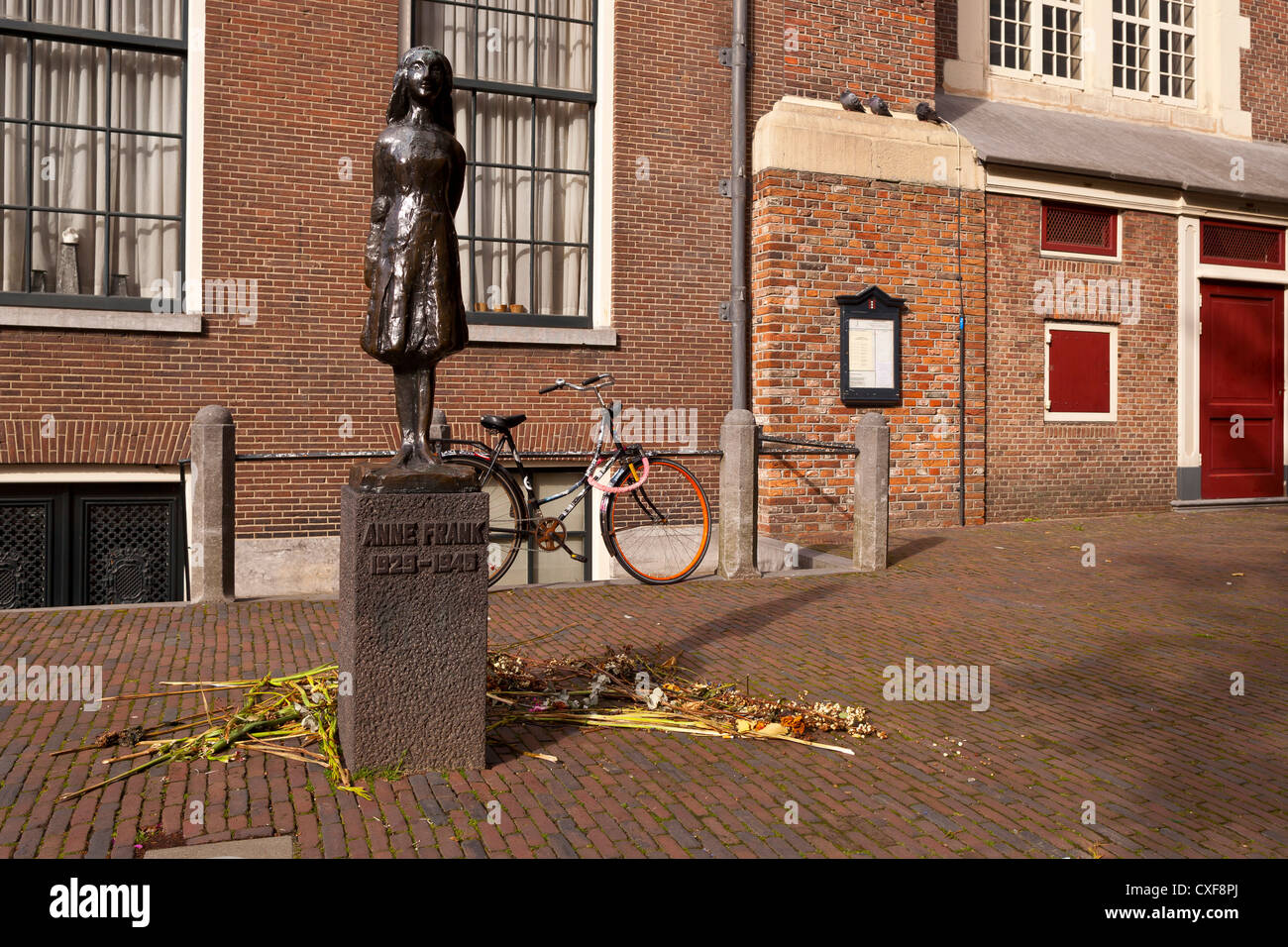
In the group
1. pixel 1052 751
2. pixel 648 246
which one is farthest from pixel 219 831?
pixel 648 246

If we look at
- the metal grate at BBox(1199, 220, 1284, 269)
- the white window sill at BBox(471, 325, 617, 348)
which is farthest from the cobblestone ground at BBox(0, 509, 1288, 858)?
the metal grate at BBox(1199, 220, 1284, 269)

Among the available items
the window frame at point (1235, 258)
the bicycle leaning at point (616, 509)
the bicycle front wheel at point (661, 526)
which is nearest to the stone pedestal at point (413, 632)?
the bicycle leaning at point (616, 509)

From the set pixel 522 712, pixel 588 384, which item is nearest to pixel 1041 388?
pixel 588 384

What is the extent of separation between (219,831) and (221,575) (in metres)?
4.29

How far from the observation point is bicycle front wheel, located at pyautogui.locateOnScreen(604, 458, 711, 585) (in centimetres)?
873

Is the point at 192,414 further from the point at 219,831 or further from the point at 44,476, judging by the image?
the point at 219,831

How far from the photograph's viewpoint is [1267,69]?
15.8m

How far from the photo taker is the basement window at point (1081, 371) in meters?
13.0

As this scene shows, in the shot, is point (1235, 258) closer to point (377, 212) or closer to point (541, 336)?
point (541, 336)

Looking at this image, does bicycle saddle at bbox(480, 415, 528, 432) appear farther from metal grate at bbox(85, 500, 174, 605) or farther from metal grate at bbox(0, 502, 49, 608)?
metal grate at bbox(0, 502, 49, 608)

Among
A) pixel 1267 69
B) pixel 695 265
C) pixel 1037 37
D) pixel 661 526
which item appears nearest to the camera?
pixel 661 526

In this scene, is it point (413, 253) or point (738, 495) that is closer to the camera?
point (413, 253)

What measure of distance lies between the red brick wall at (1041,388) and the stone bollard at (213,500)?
28.2ft

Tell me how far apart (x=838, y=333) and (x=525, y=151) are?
12.6ft
